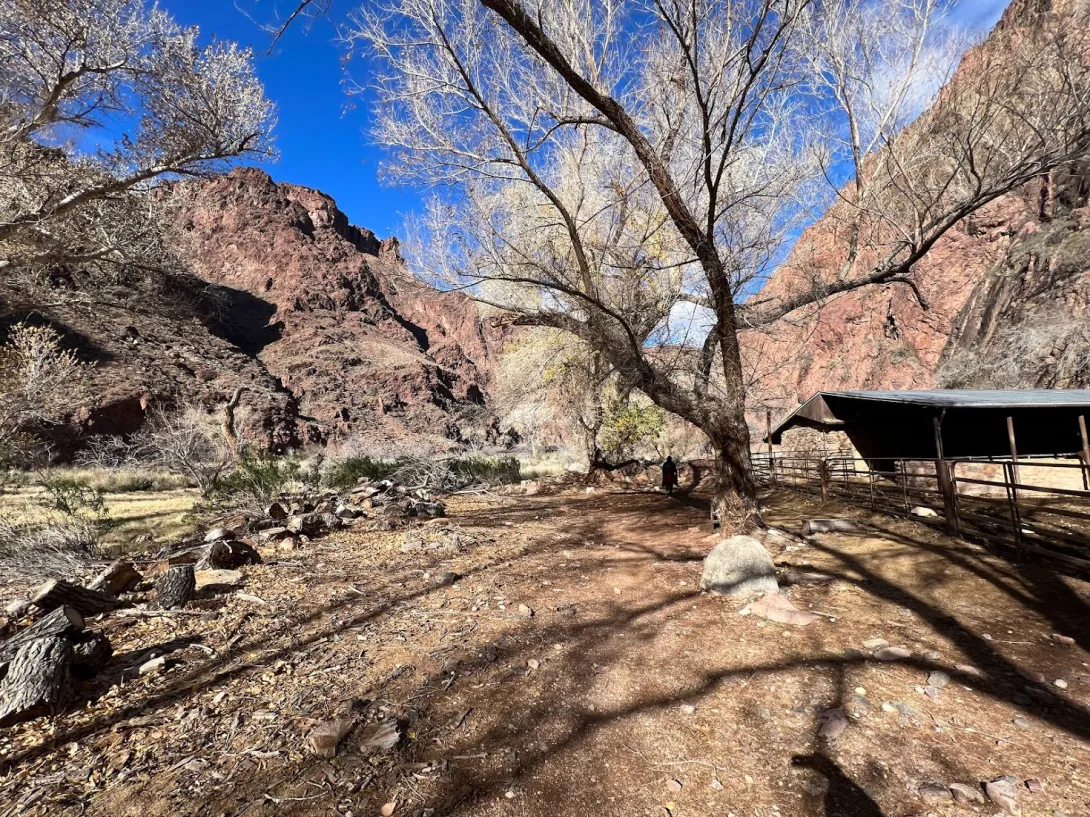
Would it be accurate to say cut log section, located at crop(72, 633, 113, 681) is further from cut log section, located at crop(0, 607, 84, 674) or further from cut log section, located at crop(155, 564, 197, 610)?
cut log section, located at crop(155, 564, 197, 610)

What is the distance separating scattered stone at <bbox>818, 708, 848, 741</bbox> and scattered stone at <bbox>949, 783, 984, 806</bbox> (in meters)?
0.48

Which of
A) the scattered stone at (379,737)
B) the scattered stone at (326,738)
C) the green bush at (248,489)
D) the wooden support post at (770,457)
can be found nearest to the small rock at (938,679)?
the scattered stone at (379,737)

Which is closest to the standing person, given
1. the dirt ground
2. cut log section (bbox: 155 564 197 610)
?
the dirt ground

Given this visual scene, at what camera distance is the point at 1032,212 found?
2978 centimetres

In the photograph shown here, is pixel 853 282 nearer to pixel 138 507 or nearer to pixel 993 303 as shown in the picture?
pixel 138 507

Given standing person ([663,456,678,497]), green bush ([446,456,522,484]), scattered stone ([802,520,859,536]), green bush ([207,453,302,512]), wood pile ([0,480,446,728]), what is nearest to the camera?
wood pile ([0,480,446,728])

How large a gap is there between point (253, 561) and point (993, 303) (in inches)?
1467

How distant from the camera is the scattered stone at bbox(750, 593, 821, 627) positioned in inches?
154

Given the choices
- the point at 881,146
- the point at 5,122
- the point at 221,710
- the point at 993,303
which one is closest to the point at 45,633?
the point at 221,710

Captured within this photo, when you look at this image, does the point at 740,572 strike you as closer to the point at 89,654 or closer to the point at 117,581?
the point at 89,654

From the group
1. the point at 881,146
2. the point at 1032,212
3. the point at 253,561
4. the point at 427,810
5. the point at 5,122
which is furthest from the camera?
the point at 1032,212

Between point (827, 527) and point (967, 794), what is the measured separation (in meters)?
5.29

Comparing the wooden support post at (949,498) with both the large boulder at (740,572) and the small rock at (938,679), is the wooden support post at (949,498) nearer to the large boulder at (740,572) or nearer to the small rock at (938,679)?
the large boulder at (740,572)

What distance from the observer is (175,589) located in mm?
4391
